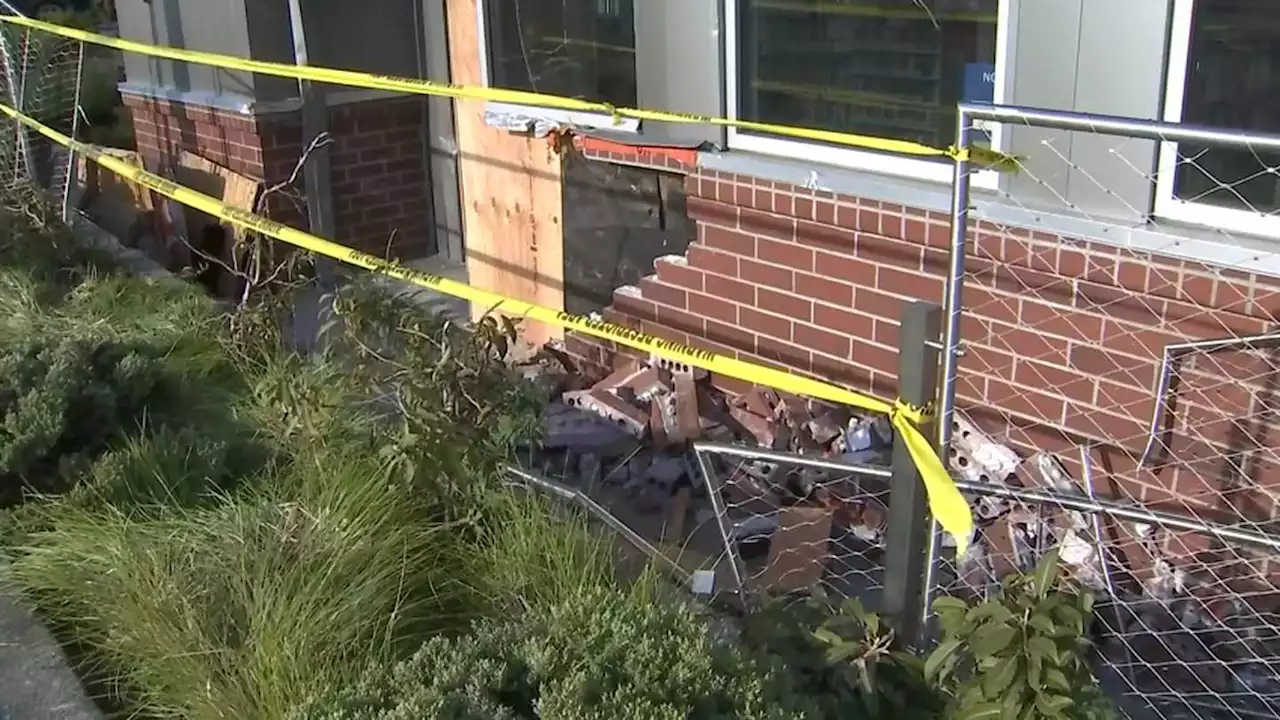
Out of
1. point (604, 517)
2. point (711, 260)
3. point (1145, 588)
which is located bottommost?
point (1145, 588)

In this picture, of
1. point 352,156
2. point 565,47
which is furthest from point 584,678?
point 352,156

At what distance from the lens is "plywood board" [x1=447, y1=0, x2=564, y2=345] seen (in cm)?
647

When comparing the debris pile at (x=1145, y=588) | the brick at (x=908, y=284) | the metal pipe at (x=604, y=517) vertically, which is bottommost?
the debris pile at (x=1145, y=588)

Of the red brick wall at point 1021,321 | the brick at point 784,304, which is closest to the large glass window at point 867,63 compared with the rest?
the red brick wall at point 1021,321

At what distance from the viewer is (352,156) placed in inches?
316

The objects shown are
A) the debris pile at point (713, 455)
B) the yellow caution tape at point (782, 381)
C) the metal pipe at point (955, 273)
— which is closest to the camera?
the yellow caution tape at point (782, 381)

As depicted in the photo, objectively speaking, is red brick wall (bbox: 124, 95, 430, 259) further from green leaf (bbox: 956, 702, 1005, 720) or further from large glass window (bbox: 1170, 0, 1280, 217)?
green leaf (bbox: 956, 702, 1005, 720)

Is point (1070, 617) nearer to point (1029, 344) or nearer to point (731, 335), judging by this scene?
point (1029, 344)

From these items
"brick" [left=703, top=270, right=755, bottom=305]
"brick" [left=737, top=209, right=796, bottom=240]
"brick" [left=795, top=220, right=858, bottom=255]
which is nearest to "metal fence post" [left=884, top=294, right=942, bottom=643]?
"brick" [left=795, top=220, right=858, bottom=255]

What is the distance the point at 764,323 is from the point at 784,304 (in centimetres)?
15

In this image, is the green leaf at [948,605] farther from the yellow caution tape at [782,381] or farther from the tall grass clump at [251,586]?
the tall grass clump at [251,586]

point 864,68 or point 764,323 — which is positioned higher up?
point 864,68

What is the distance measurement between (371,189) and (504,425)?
15.2 feet

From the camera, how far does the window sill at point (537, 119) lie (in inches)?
237
